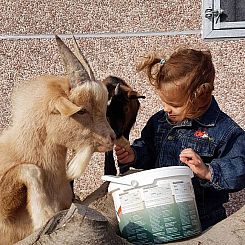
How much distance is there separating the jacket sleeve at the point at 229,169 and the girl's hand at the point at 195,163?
3 centimetres

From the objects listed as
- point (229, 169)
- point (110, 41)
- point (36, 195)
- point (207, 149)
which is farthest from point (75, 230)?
point (110, 41)

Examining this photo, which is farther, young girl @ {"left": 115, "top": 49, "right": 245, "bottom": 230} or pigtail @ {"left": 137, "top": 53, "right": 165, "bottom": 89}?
pigtail @ {"left": 137, "top": 53, "right": 165, "bottom": 89}

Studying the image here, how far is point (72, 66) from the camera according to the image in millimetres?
2262

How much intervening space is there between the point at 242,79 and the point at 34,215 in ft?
5.49

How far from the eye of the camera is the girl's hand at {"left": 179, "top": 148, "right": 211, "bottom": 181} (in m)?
2.46

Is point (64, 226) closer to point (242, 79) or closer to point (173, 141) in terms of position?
point (173, 141)

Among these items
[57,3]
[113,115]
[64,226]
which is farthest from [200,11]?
[64,226]

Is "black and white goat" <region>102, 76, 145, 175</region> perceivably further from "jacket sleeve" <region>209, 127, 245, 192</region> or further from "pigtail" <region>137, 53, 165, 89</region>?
"jacket sleeve" <region>209, 127, 245, 192</region>

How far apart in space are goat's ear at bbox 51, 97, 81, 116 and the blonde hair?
621 mm

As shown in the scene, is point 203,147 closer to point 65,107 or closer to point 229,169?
point 229,169

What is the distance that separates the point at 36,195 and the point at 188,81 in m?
0.83

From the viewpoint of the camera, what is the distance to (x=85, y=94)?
2293 mm

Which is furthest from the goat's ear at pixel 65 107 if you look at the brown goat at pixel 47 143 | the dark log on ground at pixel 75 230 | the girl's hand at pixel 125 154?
the girl's hand at pixel 125 154

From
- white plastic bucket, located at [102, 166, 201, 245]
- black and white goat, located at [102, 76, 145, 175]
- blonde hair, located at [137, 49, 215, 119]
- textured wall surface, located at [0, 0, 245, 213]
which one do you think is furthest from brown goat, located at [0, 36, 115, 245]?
textured wall surface, located at [0, 0, 245, 213]
